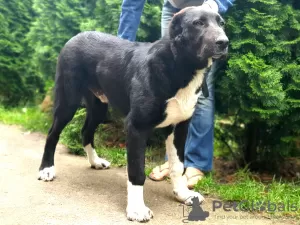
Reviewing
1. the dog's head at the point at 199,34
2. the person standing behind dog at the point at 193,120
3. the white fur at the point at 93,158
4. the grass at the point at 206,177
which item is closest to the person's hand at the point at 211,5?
the dog's head at the point at 199,34

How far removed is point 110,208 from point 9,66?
4925 millimetres

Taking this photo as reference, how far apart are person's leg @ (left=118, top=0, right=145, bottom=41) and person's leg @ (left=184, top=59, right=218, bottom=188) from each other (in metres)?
0.89

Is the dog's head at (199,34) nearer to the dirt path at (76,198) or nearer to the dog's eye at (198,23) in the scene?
the dog's eye at (198,23)

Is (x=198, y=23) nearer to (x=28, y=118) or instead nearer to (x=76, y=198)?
(x=76, y=198)

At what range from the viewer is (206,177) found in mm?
4066

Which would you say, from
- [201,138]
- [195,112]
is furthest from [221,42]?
[201,138]

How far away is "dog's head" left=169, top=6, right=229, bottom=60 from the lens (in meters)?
2.74

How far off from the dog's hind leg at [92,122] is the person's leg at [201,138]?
0.91 metres

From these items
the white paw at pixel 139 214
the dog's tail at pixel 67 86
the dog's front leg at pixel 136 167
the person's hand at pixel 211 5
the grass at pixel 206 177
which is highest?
the person's hand at pixel 211 5

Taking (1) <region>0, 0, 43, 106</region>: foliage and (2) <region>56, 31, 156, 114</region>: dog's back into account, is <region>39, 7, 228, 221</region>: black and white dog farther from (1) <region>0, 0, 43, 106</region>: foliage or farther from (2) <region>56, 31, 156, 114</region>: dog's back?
(1) <region>0, 0, 43, 106</region>: foliage

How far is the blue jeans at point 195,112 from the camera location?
12.9 ft

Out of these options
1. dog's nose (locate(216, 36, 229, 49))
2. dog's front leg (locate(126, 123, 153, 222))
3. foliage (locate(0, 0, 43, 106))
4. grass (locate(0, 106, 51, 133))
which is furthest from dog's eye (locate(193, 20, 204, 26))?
foliage (locate(0, 0, 43, 106))

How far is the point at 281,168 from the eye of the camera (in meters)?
4.80

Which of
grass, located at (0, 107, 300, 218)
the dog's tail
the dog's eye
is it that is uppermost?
the dog's eye
